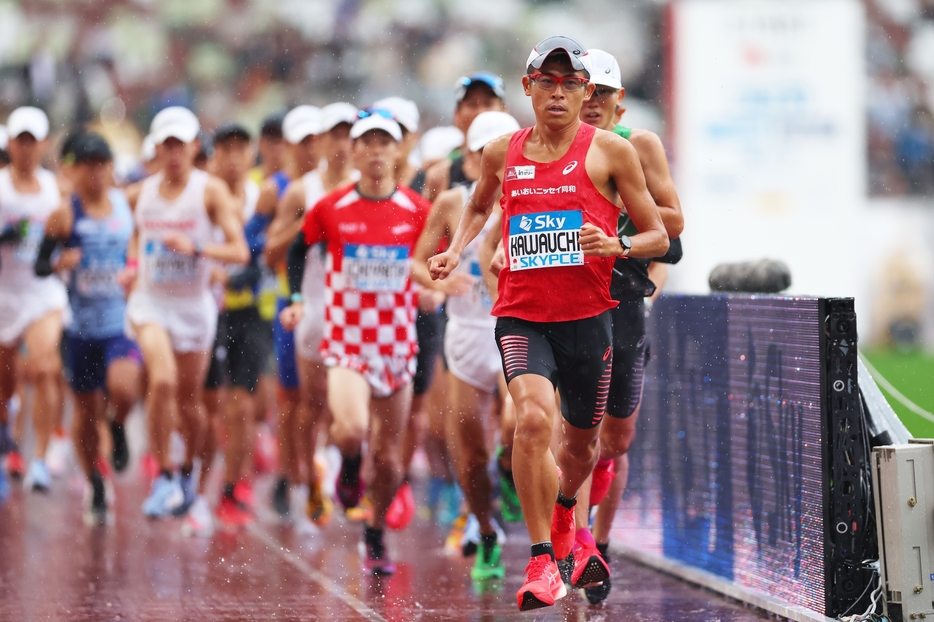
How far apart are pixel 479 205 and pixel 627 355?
1128 mm

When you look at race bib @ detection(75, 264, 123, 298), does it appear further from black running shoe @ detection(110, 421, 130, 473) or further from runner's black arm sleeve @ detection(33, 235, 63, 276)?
black running shoe @ detection(110, 421, 130, 473)

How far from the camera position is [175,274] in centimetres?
1044

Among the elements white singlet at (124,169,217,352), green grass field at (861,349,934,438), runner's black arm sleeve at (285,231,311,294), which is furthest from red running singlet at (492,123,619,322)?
white singlet at (124,169,217,352)

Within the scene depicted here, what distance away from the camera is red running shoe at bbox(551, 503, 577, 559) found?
6625 mm

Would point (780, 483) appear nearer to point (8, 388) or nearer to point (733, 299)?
point (733, 299)

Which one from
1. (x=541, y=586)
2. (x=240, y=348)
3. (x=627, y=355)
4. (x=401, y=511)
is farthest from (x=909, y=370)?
(x=541, y=586)

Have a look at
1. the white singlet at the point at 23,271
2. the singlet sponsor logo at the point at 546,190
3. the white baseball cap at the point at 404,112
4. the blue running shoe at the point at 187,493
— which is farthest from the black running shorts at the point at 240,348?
the singlet sponsor logo at the point at 546,190

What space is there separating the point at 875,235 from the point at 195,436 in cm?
1452

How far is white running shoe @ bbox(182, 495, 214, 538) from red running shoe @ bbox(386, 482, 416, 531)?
125 centimetres

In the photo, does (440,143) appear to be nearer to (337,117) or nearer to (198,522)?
(337,117)

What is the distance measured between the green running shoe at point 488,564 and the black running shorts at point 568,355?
189 centimetres

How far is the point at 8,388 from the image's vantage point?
476 inches

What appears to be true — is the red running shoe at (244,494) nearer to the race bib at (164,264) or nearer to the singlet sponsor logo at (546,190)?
the race bib at (164,264)

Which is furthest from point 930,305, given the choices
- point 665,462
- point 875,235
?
point 665,462
